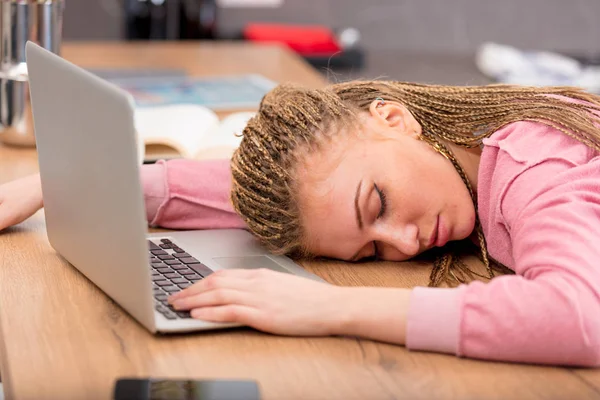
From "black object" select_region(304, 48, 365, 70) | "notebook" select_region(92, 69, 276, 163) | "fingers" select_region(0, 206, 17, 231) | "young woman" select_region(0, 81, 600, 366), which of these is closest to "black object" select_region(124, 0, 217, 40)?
"black object" select_region(304, 48, 365, 70)

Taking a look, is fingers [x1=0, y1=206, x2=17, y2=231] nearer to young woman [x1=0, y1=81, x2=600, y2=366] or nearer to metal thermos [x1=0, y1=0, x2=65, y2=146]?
young woman [x1=0, y1=81, x2=600, y2=366]

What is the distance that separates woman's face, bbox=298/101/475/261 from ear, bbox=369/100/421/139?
0.09 ft

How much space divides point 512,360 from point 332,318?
0.18m

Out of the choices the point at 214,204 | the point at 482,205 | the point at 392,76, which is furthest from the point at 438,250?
the point at 392,76

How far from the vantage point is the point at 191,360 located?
0.87 m

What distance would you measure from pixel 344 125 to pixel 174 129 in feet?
1.66

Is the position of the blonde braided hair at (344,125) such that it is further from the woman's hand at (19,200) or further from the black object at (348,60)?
the black object at (348,60)

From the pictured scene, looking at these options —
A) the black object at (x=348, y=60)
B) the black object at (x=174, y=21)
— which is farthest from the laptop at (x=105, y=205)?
the black object at (x=174, y=21)

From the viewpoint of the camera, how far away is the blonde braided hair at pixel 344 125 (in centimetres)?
113

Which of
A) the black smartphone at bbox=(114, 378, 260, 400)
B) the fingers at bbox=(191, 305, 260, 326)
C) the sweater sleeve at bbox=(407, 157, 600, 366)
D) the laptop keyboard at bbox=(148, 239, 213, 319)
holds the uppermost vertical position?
the sweater sleeve at bbox=(407, 157, 600, 366)

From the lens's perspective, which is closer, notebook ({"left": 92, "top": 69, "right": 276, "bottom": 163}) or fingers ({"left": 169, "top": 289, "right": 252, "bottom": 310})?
fingers ({"left": 169, "top": 289, "right": 252, "bottom": 310})

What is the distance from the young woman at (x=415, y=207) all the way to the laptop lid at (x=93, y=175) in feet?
0.29

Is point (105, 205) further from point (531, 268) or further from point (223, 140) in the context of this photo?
point (223, 140)

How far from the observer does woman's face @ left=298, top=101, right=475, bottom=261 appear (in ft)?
3.59
